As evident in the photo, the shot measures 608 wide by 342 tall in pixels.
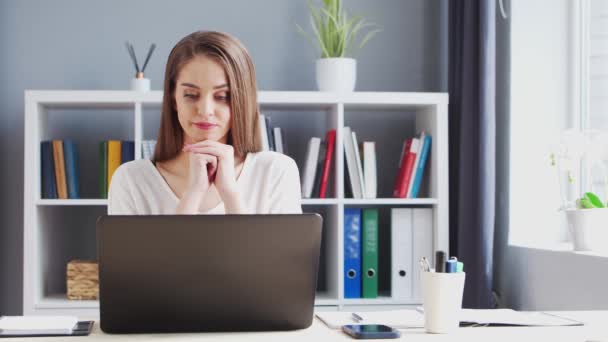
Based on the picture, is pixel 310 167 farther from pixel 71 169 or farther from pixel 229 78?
pixel 229 78

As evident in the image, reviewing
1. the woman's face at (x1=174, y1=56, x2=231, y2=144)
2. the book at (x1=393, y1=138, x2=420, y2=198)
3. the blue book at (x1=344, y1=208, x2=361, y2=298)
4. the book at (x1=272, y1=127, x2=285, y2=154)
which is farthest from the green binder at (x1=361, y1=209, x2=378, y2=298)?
the woman's face at (x1=174, y1=56, x2=231, y2=144)

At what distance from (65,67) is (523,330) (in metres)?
2.63

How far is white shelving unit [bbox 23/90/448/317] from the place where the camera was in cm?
322

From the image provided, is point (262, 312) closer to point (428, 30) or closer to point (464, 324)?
point (464, 324)

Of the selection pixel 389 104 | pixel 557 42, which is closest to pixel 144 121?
pixel 389 104

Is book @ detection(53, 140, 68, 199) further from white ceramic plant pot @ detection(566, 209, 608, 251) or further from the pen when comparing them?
the pen

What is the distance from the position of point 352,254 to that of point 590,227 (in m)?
1.04

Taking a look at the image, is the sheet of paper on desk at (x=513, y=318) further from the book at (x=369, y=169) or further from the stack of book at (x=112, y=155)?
the stack of book at (x=112, y=155)

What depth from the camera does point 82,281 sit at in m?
3.29

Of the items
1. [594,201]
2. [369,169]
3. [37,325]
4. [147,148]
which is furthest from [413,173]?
[37,325]

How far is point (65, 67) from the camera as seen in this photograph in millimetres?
3592

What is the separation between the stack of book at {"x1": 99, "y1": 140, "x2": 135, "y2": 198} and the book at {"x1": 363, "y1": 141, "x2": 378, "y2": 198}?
3.01ft

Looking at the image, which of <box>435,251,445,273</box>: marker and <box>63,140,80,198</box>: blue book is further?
<box>63,140,80,198</box>: blue book

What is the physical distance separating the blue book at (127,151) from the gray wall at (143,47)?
337 millimetres
